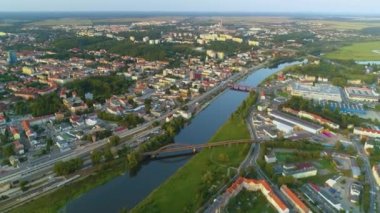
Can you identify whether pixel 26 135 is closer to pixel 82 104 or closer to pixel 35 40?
pixel 82 104

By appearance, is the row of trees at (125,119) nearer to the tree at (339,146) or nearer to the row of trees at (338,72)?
the tree at (339,146)

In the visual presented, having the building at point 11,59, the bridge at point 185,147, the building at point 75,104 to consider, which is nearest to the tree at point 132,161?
the bridge at point 185,147

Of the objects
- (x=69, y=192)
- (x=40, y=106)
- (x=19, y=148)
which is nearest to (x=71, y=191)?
(x=69, y=192)

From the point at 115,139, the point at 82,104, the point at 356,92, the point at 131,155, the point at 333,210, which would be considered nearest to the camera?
the point at 333,210

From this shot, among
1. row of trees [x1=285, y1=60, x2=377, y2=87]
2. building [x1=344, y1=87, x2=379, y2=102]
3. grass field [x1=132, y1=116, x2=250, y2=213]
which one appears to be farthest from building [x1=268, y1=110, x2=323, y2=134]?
row of trees [x1=285, y1=60, x2=377, y2=87]

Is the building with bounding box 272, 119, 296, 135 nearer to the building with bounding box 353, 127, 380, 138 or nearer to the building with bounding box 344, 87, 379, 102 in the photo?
the building with bounding box 353, 127, 380, 138

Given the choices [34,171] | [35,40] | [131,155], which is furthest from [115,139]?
[35,40]
